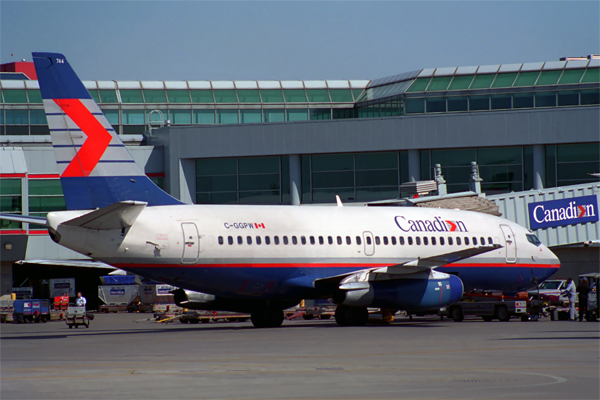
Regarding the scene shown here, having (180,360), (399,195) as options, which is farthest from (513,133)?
(180,360)

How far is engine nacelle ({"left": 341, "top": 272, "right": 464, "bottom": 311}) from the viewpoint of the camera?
2753 cm

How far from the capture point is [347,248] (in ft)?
96.4

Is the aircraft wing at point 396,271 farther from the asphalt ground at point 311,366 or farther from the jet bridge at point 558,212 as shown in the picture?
the jet bridge at point 558,212

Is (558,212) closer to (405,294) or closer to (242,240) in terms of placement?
(405,294)

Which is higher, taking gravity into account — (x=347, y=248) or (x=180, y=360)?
(x=347, y=248)

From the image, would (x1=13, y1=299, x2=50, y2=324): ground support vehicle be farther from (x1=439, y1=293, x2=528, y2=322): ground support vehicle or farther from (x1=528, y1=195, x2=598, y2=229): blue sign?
(x1=528, y1=195, x2=598, y2=229): blue sign

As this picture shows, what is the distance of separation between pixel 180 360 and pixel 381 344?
583cm

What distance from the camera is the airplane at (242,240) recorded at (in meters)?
25.2

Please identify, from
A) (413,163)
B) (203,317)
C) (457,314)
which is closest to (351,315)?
(457,314)

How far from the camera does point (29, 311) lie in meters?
39.7

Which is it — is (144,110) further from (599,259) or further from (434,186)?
(599,259)

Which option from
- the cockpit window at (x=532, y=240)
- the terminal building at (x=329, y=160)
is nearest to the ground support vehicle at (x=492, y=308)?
the cockpit window at (x=532, y=240)

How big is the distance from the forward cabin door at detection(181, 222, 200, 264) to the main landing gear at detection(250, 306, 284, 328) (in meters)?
4.14

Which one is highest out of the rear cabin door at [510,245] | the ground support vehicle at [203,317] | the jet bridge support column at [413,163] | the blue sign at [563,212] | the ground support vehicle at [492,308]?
the jet bridge support column at [413,163]
